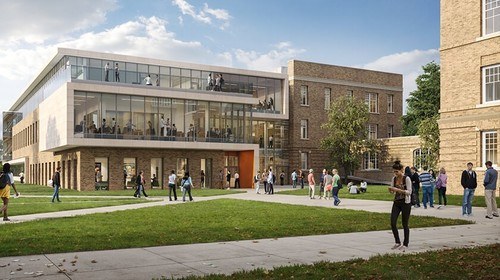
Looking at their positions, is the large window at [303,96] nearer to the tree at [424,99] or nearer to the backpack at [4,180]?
the tree at [424,99]

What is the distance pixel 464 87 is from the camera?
3334cm

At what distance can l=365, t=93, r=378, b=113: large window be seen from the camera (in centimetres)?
6581

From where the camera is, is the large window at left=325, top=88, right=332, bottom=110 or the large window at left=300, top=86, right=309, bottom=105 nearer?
the large window at left=300, top=86, right=309, bottom=105

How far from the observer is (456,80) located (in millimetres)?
33875

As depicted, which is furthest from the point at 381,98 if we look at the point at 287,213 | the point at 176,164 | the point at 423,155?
the point at 287,213

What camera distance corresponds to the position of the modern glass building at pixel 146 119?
43781 mm

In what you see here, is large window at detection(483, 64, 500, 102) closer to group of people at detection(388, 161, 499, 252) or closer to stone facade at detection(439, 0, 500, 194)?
stone facade at detection(439, 0, 500, 194)

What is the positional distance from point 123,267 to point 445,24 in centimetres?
3078

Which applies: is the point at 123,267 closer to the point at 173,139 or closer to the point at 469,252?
the point at 469,252

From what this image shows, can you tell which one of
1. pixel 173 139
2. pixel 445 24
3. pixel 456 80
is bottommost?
pixel 173 139

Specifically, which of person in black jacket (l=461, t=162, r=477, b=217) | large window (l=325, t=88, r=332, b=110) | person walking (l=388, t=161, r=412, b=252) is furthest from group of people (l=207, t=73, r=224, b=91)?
person walking (l=388, t=161, r=412, b=252)

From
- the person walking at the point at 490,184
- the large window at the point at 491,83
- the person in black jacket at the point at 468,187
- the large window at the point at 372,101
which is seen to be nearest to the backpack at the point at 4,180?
the person in black jacket at the point at 468,187

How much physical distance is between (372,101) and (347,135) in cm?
1230

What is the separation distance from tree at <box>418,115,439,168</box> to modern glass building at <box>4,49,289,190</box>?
50.0 ft
